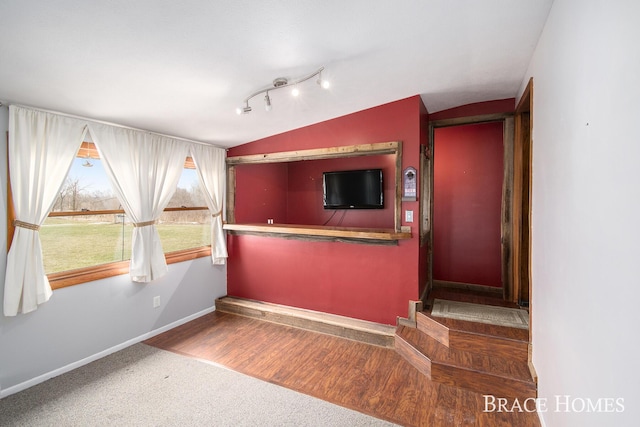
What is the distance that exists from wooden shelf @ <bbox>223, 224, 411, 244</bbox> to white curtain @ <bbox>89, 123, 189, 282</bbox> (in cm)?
100

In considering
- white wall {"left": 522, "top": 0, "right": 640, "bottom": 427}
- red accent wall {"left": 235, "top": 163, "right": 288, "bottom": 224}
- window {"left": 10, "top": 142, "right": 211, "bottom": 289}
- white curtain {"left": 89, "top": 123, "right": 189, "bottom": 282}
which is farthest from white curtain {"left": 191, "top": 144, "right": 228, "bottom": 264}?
white wall {"left": 522, "top": 0, "right": 640, "bottom": 427}

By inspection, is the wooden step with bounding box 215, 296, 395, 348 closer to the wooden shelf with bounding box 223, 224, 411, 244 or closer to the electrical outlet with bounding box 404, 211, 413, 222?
the wooden shelf with bounding box 223, 224, 411, 244

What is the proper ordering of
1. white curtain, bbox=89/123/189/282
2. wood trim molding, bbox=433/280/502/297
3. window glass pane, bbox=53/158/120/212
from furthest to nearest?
wood trim molding, bbox=433/280/502/297 < white curtain, bbox=89/123/189/282 < window glass pane, bbox=53/158/120/212

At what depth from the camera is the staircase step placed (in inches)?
95.9

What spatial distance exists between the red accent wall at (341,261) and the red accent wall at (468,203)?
1291 millimetres

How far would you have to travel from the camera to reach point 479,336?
258 cm

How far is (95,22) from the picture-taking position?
148cm

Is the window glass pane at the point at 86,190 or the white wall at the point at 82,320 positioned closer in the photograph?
the white wall at the point at 82,320

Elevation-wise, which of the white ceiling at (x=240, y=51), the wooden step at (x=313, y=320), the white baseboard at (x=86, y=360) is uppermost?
the white ceiling at (x=240, y=51)

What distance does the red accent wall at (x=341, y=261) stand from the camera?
303 cm

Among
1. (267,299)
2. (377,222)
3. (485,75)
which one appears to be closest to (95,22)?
(485,75)

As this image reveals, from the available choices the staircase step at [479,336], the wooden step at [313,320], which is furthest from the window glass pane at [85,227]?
the staircase step at [479,336]

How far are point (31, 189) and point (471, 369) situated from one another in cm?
393

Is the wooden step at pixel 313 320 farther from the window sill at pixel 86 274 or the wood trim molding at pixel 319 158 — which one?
the window sill at pixel 86 274
